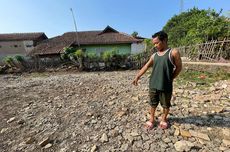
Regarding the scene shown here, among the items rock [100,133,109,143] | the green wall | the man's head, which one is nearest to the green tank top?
the man's head

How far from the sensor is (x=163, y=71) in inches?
103

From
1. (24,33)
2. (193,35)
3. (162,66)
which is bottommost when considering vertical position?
(162,66)

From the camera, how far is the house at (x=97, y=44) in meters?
18.4

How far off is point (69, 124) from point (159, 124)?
1.73 meters

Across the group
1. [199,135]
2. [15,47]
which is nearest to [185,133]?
[199,135]

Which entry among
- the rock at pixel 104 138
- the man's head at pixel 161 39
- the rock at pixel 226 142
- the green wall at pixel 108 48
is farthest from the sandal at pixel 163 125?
the green wall at pixel 108 48

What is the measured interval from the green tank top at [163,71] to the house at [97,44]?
15.2m

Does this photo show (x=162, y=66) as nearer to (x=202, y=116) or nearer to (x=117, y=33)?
(x=202, y=116)

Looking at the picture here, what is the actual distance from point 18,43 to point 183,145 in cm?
2731

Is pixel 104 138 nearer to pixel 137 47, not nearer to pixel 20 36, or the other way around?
pixel 137 47

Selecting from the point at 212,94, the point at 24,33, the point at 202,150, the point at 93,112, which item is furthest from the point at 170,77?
the point at 24,33

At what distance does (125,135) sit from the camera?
2.75 m

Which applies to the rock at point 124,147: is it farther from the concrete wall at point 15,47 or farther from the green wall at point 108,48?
the concrete wall at point 15,47

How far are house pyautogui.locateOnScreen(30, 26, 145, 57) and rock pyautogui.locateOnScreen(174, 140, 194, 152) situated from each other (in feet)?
51.3
